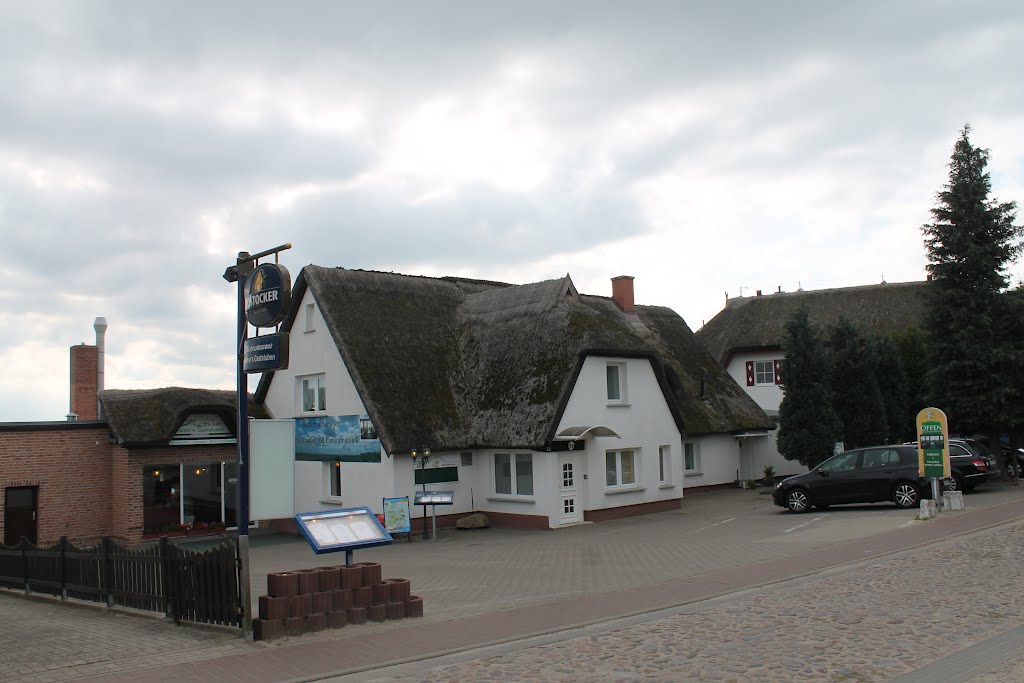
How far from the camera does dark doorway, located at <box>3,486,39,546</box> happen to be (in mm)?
23406

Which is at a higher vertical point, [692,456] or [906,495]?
[692,456]

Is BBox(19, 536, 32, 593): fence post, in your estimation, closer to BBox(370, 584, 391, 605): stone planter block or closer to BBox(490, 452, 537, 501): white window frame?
BBox(370, 584, 391, 605): stone planter block

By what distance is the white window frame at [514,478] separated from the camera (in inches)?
952

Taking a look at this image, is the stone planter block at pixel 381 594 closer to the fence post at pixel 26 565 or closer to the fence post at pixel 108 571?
the fence post at pixel 108 571

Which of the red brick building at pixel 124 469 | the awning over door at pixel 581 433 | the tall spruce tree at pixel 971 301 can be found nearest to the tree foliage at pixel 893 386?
the tall spruce tree at pixel 971 301

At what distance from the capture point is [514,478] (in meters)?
24.7

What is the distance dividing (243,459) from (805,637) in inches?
280

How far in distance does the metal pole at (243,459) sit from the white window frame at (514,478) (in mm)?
13472

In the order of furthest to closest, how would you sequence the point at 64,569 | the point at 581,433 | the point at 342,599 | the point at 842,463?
the point at 581,433
the point at 842,463
the point at 64,569
the point at 342,599

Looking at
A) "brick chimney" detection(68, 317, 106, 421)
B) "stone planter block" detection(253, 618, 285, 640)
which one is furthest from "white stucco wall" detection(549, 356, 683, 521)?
"brick chimney" detection(68, 317, 106, 421)

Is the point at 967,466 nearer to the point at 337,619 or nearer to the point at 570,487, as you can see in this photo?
the point at 570,487

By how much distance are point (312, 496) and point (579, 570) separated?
1297 cm

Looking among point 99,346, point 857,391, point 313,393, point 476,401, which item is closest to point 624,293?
→ point 857,391

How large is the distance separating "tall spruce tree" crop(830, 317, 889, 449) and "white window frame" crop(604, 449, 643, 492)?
38.4ft
